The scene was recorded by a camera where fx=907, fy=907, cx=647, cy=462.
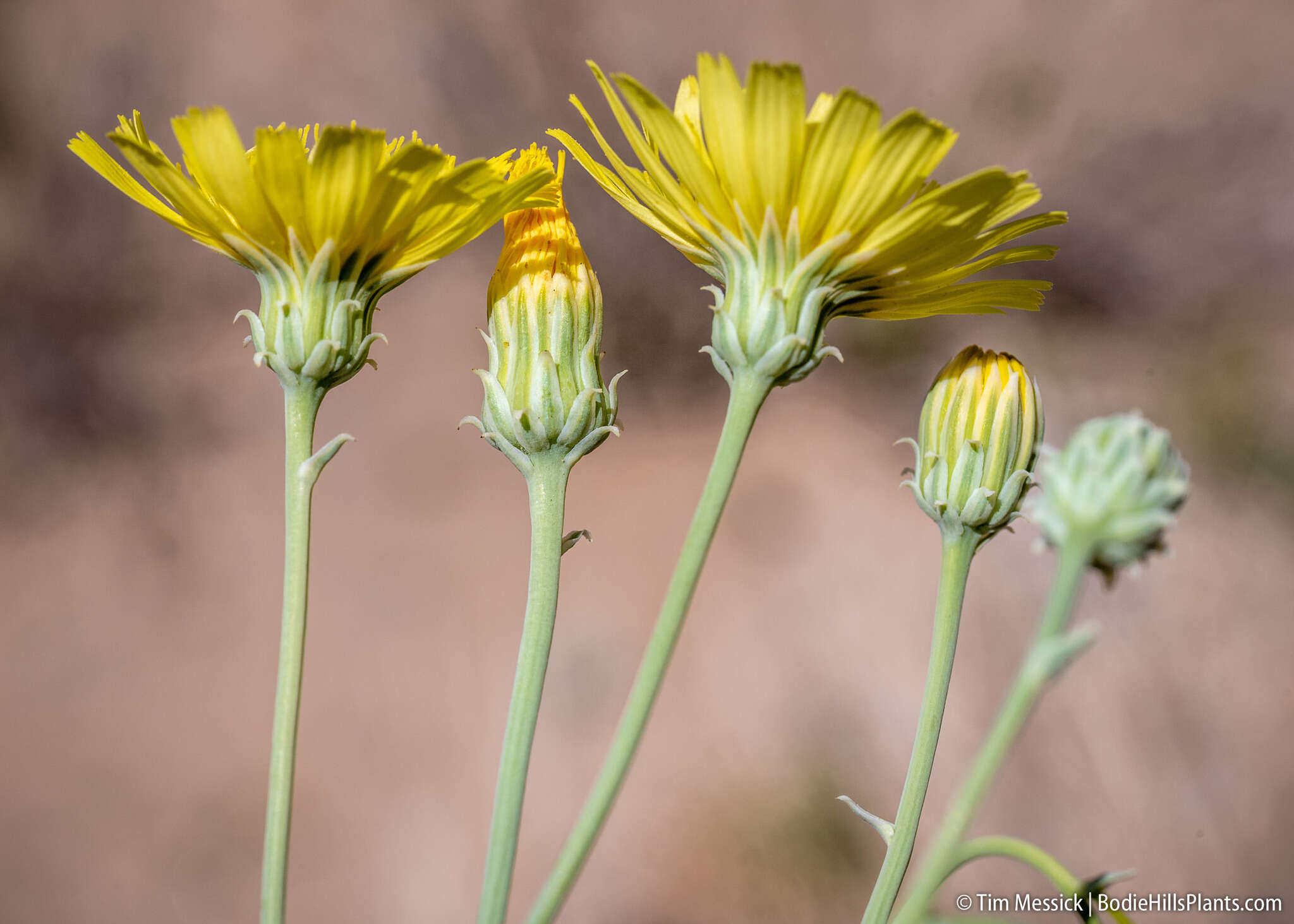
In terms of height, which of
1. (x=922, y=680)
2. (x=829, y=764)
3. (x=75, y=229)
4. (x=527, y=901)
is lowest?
(x=527, y=901)

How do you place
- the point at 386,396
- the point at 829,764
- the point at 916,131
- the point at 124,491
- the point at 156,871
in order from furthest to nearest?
the point at 386,396, the point at 124,491, the point at 829,764, the point at 156,871, the point at 916,131

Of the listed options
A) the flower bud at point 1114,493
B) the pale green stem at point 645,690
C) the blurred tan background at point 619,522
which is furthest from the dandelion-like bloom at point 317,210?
the blurred tan background at point 619,522

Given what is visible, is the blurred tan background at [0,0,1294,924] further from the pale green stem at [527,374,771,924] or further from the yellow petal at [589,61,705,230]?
the yellow petal at [589,61,705,230]

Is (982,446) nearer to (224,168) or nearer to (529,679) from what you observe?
(529,679)

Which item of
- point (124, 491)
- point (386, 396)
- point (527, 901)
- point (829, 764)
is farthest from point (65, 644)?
point (829, 764)

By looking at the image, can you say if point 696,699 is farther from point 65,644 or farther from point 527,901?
point 65,644

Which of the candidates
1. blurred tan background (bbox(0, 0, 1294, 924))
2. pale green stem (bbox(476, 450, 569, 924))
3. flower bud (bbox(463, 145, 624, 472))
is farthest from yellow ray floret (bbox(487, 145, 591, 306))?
→ blurred tan background (bbox(0, 0, 1294, 924))
